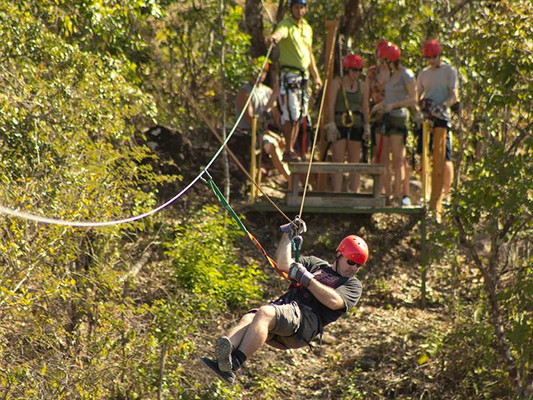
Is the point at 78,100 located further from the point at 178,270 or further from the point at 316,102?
the point at 316,102

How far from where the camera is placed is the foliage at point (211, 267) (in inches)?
466

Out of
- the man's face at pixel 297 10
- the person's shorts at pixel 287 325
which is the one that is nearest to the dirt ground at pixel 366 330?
the man's face at pixel 297 10

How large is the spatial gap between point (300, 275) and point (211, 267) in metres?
4.38

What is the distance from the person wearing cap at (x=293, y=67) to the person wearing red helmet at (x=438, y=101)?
1.32 metres

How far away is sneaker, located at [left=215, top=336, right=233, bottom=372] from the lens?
24.5ft

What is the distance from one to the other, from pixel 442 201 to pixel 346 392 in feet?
8.22

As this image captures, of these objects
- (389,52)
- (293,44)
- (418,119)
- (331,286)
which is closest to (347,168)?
(418,119)

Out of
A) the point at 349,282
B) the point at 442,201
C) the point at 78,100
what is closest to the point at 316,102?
the point at 442,201

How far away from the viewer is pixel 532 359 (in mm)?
11211

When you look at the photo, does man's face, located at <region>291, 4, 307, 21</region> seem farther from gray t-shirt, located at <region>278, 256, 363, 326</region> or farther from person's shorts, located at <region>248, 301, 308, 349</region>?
person's shorts, located at <region>248, 301, 308, 349</region>

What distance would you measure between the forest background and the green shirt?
152cm

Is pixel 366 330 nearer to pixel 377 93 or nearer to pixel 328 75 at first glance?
pixel 377 93

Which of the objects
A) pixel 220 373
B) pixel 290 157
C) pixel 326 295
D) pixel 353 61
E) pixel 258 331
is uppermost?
pixel 353 61

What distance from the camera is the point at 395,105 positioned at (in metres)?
11.9
